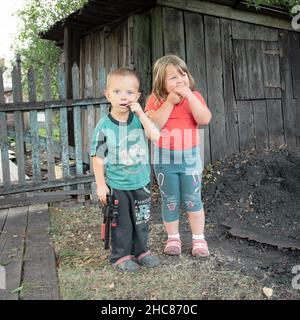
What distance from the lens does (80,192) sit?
564 cm

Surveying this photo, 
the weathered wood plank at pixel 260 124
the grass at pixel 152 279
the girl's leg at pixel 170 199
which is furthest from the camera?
the weathered wood plank at pixel 260 124

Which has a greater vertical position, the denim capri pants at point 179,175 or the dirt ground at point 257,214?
the denim capri pants at point 179,175

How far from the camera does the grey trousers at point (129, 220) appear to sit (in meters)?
3.19

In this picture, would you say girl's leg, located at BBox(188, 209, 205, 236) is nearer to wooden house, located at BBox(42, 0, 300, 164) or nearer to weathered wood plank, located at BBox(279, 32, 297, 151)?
wooden house, located at BBox(42, 0, 300, 164)

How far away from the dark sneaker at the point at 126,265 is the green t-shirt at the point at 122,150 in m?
0.56

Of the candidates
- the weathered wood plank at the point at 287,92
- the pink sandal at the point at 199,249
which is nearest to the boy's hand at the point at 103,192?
the pink sandal at the point at 199,249

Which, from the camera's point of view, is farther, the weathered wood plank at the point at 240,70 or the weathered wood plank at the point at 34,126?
the weathered wood plank at the point at 240,70

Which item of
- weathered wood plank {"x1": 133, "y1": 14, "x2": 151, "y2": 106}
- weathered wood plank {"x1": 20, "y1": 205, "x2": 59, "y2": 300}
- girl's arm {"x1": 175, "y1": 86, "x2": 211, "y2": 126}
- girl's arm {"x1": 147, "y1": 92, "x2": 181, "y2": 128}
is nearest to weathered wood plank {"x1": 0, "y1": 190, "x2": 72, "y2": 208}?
weathered wood plank {"x1": 20, "y1": 205, "x2": 59, "y2": 300}

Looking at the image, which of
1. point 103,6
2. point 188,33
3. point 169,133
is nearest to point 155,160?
point 169,133

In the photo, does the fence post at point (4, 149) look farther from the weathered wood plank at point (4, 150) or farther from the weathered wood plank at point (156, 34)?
the weathered wood plank at point (156, 34)

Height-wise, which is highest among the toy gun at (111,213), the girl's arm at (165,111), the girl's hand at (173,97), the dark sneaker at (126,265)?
the girl's hand at (173,97)

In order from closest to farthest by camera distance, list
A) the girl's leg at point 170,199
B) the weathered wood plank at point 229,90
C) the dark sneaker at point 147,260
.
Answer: the dark sneaker at point 147,260
the girl's leg at point 170,199
the weathered wood plank at point 229,90

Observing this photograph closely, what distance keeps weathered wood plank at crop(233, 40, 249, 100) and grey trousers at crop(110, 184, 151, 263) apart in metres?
3.74

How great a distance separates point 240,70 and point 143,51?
60.3 inches
